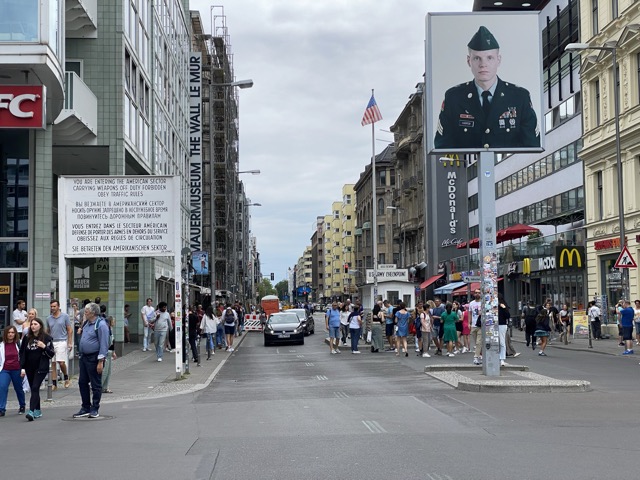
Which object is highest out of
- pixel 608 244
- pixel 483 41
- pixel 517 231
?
pixel 483 41

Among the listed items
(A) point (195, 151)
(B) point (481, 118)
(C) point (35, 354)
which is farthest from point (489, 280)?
(A) point (195, 151)

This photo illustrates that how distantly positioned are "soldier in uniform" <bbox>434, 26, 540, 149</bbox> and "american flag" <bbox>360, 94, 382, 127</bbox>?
23979 mm

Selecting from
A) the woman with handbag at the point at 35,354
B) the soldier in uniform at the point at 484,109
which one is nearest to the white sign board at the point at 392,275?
the soldier in uniform at the point at 484,109

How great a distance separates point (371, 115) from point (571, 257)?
11914mm

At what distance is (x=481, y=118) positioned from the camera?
19.2 meters

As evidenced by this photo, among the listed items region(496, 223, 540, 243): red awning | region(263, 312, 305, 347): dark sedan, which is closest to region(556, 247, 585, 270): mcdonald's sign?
region(496, 223, 540, 243): red awning

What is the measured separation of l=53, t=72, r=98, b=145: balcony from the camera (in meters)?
24.0

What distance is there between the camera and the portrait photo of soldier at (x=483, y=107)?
62.6ft

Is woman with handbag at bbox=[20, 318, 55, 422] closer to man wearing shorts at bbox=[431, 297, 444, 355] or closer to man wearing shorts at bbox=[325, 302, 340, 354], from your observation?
man wearing shorts at bbox=[431, 297, 444, 355]

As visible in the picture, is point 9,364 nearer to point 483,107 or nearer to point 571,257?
point 483,107

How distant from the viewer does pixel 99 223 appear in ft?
64.0

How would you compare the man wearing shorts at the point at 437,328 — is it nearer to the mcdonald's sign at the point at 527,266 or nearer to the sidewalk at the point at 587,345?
the sidewalk at the point at 587,345

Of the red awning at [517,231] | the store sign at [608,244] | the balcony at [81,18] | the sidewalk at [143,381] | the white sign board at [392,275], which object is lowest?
the sidewalk at [143,381]

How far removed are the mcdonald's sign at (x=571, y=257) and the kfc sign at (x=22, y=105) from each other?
91.9ft
